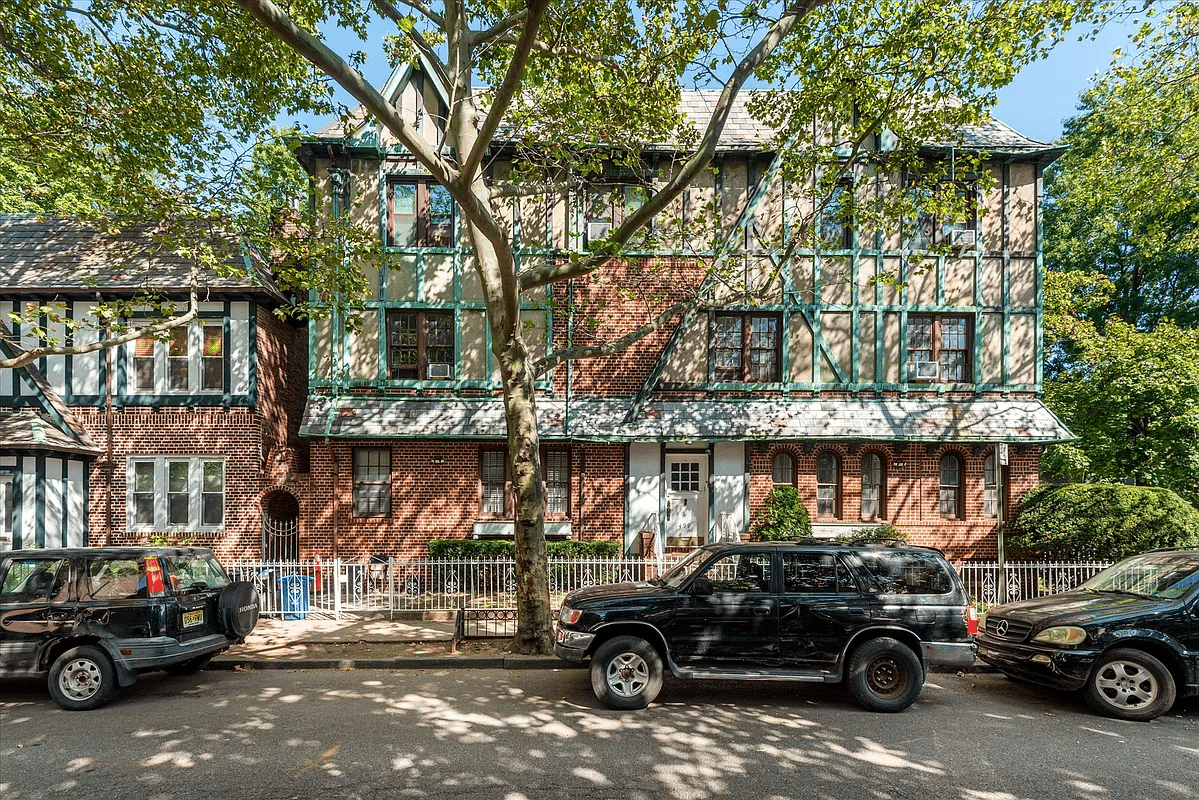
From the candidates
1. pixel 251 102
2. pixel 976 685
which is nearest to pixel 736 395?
pixel 976 685

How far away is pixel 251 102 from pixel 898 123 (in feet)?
36.8

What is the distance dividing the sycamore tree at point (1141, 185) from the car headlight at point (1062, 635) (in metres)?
11.2

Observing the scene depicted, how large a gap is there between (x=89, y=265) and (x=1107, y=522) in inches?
877

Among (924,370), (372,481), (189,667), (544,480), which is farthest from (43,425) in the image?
(924,370)

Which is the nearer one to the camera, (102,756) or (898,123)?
(102,756)

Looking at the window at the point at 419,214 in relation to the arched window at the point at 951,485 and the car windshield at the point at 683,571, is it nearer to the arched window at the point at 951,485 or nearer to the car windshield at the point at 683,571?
the car windshield at the point at 683,571

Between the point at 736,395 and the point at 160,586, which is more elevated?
the point at 736,395

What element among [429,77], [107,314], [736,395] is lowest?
[736,395]

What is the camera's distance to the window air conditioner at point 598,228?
14375mm

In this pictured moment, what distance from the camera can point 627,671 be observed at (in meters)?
6.50

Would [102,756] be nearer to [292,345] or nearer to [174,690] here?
[174,690]

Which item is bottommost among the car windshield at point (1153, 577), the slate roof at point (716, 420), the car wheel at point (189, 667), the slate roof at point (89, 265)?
the car wheel at point (189, 667)

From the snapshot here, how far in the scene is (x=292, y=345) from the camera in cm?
1571

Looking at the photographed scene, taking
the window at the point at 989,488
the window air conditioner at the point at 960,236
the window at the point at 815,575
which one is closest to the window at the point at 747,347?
the window air conditioner at the point at 960,236
